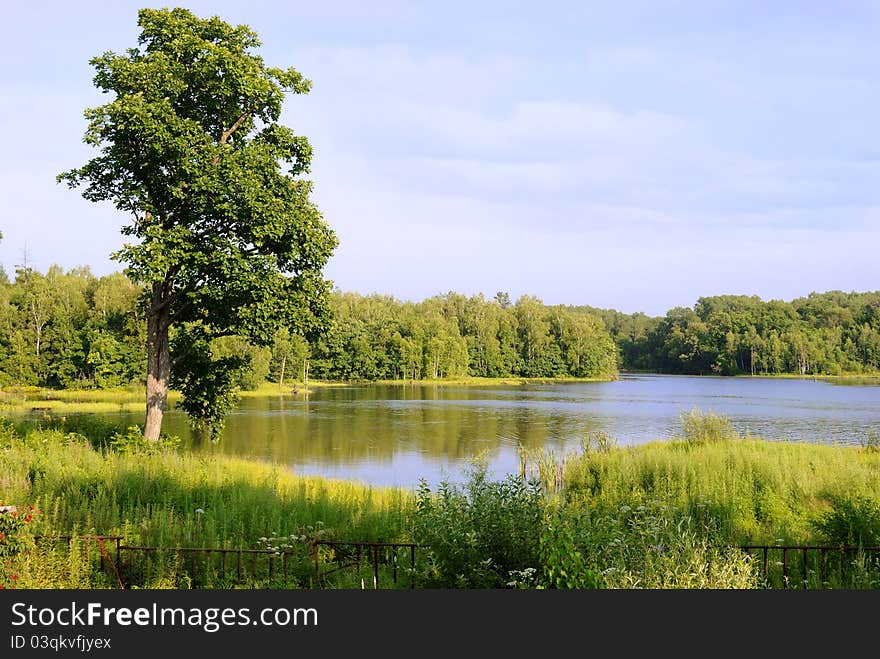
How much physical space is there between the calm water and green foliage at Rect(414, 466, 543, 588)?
9.39 metres

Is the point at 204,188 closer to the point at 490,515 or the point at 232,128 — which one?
the point at 232,128

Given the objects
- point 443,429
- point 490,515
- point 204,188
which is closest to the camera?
point 490,515

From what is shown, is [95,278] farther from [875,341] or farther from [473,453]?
[875,341]

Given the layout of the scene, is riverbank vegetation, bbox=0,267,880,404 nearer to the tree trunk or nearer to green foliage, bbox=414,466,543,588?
the tree trunk

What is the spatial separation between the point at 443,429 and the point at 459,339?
245ft

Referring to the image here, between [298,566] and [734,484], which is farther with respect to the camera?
[734,484]

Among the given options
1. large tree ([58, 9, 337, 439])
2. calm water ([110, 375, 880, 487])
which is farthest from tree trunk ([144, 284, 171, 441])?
calm water ([110, 375, 880, 487])

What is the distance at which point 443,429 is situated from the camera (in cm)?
3378

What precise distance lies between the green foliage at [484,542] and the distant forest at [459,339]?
33.8m

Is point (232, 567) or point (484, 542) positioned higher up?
point (484, 542)

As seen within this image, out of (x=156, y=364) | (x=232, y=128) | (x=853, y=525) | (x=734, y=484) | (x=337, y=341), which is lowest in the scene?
(x=734, y=484)

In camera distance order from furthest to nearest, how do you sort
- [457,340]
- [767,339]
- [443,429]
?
[767,339] → [457,340] → [443,429]

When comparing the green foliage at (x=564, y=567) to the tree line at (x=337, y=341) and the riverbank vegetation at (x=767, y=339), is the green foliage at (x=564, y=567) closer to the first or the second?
the tree line at (x=337, y=341)

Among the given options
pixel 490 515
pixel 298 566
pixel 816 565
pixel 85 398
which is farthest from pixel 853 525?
pixel 85 398
